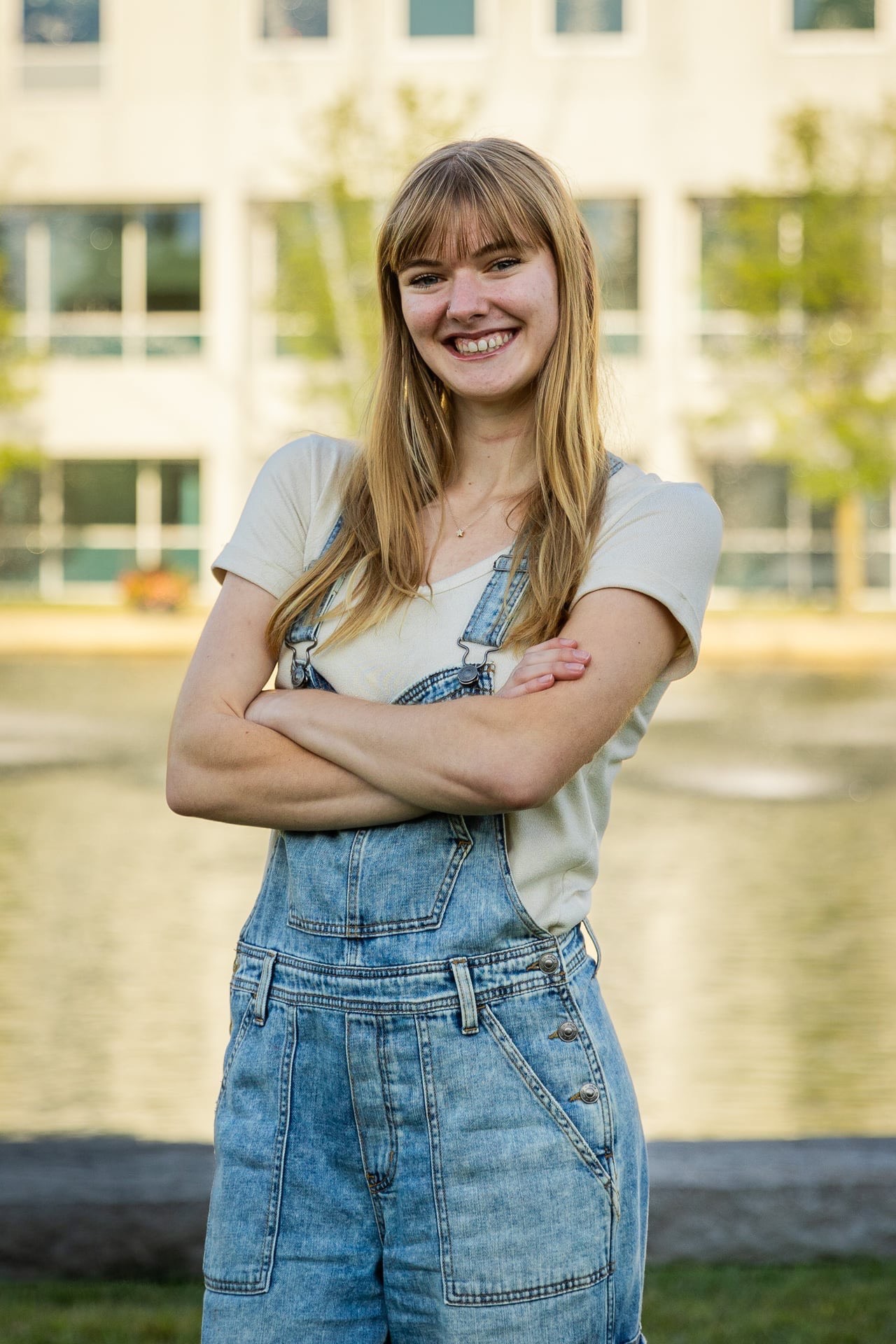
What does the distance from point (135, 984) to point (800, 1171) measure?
346 cm

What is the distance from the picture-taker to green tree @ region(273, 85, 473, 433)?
2842cm

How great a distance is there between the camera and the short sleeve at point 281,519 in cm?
236

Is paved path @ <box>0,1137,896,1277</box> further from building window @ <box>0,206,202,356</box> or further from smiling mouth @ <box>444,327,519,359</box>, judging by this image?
building window @ <box>0,206,202,356</box>

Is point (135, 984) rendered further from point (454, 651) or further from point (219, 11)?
point (219, 11)

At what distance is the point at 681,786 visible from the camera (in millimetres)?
12555

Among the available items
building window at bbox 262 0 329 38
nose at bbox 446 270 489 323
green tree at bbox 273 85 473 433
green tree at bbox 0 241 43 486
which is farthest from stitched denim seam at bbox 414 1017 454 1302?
building window at bbox 262 0 329 38

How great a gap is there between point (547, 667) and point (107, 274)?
33.1 metres

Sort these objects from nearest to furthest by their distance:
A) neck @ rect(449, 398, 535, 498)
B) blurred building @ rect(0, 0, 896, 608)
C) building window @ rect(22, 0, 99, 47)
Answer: neck @ rect(449, 398, 535, 498)
blurred building @ rect(0, 0, 896, 608)
building window @ rect(22, 0, 99, 47)

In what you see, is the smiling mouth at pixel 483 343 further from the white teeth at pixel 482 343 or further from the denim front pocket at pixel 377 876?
the denim front pocket at pixel 377 876

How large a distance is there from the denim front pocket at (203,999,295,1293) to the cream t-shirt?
1.10ft

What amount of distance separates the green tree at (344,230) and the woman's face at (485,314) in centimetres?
2611

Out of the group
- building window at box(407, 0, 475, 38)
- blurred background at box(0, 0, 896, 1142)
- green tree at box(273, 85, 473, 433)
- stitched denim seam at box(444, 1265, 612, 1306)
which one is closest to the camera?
stitched denim seam at box(444, 1265, 612, 1306)

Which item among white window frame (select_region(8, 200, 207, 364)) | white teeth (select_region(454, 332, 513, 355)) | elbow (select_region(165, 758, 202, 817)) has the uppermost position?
white window frame (select_region(8, 200, 207, 364))

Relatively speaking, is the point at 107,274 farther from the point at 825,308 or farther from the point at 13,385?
the point at 825,308
